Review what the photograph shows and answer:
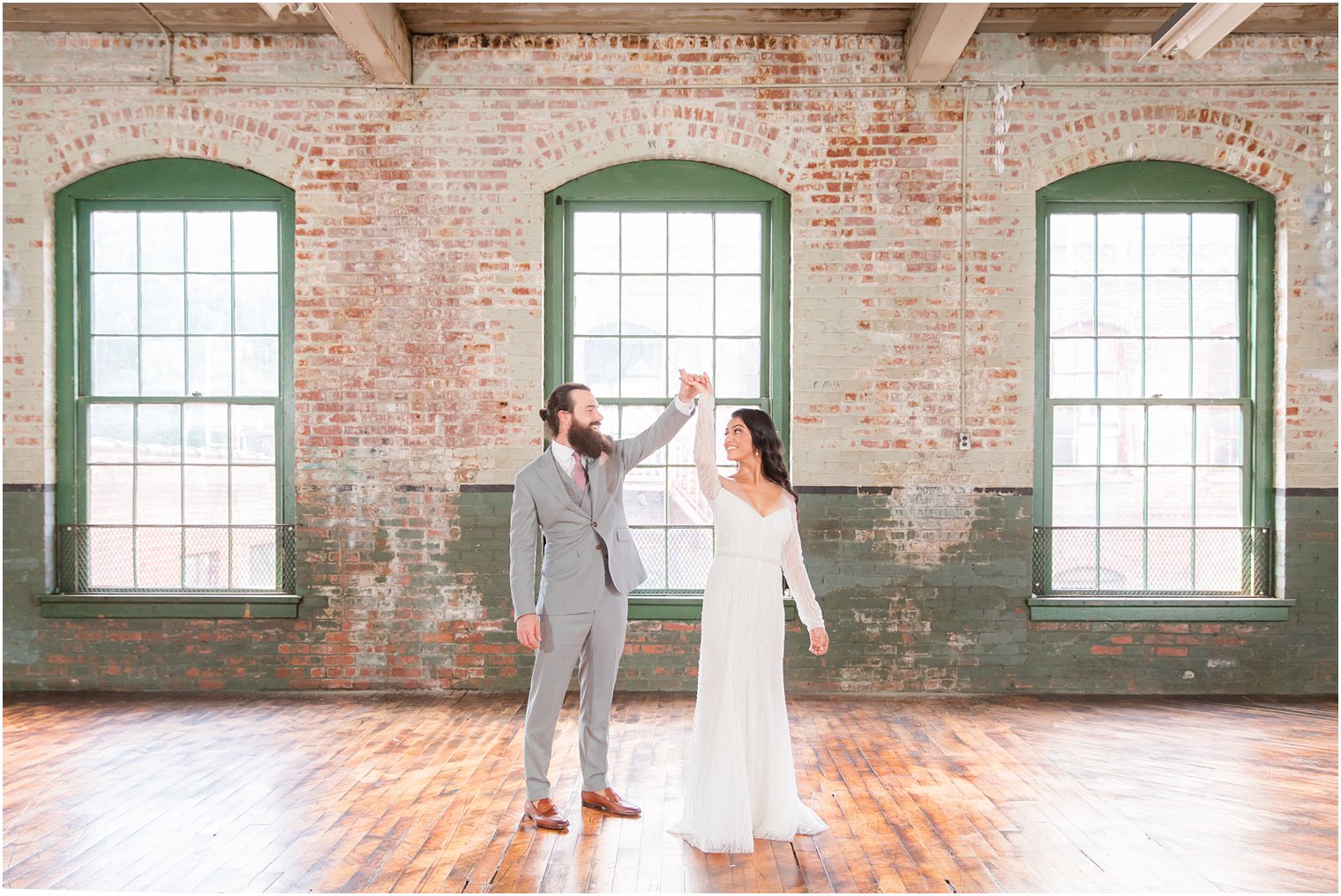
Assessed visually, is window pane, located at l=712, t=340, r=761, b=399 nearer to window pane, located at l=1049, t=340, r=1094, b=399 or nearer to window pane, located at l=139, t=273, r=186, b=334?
window pane, located at l=1049, t=340, r=1094, b=399

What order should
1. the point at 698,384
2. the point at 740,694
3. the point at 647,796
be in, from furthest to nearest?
the point at 647,796
the point at 698,384
the point at 740,694

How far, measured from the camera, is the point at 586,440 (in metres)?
3.47

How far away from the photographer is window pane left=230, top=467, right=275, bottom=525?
5.61 meters

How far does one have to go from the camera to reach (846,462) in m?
5.46

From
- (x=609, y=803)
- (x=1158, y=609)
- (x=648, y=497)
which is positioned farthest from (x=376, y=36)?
(x=1158, y=609)

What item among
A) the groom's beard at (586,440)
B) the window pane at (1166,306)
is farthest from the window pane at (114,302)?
the window pane at (1166,306)

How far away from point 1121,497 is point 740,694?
11.8 ft

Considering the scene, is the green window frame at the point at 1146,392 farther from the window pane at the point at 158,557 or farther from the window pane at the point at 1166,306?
the window pane at the point at 158,557

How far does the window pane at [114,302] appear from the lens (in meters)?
5.64

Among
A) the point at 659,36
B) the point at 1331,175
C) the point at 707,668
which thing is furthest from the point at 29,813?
the point at 1331,175

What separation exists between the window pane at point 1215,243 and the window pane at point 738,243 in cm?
276

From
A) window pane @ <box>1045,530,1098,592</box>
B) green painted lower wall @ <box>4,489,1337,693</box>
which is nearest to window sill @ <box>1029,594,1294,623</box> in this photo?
green painted lower wall @ <box>4,489,1337,693</box>

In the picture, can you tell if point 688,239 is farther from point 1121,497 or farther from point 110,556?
point 110,556

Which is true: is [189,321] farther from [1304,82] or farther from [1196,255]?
[1304,82]
